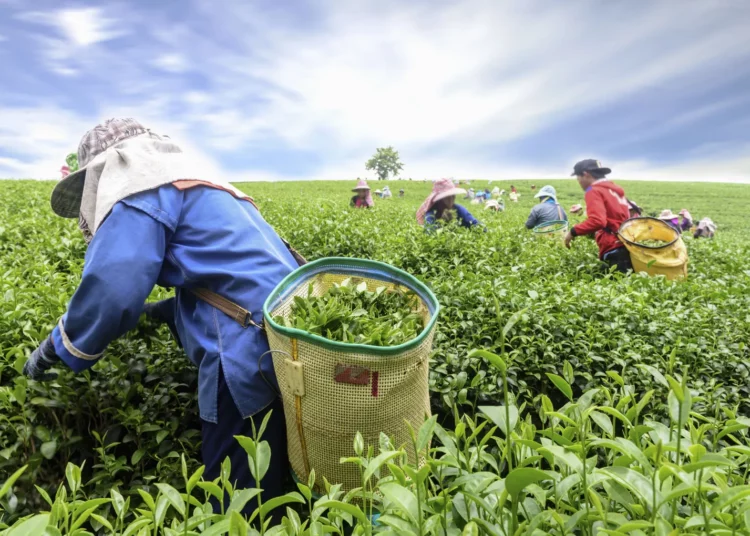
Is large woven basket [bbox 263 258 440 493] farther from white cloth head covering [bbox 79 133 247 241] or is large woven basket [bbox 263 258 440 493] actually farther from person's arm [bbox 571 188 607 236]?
person's arm [bbox 571 188 607 236]

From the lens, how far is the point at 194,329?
71.0 inches

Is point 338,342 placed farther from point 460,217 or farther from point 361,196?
point 361,196

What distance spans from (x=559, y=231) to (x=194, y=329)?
217 inches

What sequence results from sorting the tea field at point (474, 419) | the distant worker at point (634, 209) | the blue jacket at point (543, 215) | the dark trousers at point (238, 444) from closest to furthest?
the tea field at point (474, 419), the dark trousers at point (238, 444), the distant worker at point (634, 209), the blue jacket at point (543, 215)

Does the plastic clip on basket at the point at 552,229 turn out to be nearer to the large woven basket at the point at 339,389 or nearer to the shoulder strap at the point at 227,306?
the large woven basket at the point at 339,389

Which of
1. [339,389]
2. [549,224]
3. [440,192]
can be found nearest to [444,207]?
[440,192]

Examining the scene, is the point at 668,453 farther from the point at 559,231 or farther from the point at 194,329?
the point at 559,231

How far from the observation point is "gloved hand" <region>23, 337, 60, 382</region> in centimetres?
176

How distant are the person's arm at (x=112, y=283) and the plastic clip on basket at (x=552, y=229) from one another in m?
5.32

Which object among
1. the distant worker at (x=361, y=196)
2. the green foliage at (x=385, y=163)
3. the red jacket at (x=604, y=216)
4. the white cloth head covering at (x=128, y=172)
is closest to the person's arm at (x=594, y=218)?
the red jacket at (x=604, y=216)

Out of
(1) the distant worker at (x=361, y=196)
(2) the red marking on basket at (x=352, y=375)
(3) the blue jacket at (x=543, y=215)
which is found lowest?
(2) the red marking on basket at (x=352, y=375)

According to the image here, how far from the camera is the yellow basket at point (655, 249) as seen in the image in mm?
4422

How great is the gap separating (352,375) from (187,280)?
0.74 meters

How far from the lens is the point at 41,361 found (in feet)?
5.93
